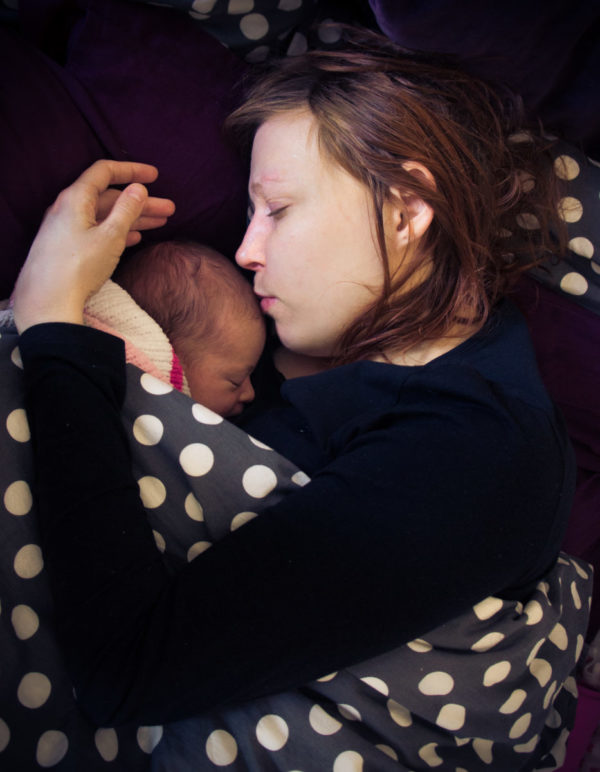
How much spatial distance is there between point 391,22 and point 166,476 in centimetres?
67

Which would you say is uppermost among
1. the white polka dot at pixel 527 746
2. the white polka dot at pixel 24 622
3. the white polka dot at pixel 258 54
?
the white polka dot at pixel 258 54

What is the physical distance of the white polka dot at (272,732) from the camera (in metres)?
0.79

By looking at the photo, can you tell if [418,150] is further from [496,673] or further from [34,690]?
[34,690]

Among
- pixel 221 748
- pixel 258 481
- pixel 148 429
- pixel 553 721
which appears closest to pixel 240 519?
pixel 258 481

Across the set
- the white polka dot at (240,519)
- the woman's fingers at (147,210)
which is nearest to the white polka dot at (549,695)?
the white polka dot at (240,519)

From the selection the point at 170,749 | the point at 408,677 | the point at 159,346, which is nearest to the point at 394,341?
the point at 159,346

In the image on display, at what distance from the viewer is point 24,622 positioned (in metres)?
0.78

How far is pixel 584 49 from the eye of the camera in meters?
0.91

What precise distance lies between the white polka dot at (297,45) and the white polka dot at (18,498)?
32.8 inches

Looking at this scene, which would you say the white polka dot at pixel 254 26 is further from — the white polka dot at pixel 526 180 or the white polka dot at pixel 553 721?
the white polka dot at pixel 553 721

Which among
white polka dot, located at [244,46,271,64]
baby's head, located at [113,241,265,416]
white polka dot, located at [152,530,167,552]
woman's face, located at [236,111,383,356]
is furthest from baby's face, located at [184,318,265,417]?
white polka dot, located at [244,46,271,64]

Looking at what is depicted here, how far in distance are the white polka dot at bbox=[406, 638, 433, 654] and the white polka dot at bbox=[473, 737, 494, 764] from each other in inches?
7.0

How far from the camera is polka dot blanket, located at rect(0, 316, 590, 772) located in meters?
0.78

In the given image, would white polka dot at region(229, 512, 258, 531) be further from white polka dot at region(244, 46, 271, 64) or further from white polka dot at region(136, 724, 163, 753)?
white polka dot at region(244, 46, 271, 64)
